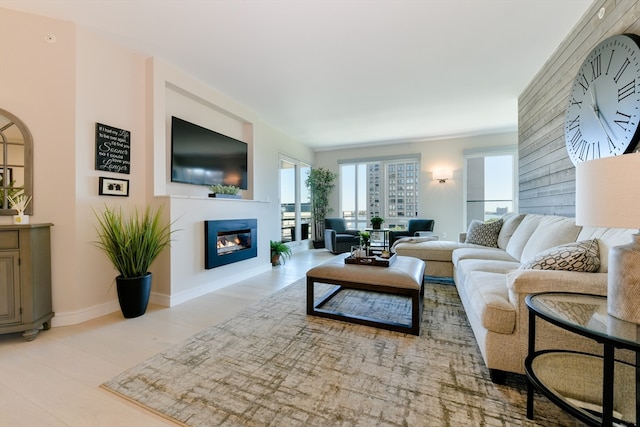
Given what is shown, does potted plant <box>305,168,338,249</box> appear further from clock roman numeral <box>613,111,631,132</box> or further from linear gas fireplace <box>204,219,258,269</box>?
clock roman numeral <box>613,111,631,132</box>

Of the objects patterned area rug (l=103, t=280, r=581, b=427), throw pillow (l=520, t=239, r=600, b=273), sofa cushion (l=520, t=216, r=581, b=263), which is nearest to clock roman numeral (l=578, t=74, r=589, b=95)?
sofa cushion (l=520, t=216, r=581, b=263)

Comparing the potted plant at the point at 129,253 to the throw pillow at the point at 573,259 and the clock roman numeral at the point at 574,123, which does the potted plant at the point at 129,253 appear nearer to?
the throw pillow at the point at 573,259

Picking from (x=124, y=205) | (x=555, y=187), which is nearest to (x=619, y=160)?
(x=555, y=187)

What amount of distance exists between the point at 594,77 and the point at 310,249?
5.46 metres

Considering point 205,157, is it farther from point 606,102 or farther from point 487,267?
point 606,102

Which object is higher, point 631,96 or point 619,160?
point 631,96

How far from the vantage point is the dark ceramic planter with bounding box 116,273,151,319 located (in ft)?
7.64

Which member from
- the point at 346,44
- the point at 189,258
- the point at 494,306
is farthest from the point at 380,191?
the point at 494,306

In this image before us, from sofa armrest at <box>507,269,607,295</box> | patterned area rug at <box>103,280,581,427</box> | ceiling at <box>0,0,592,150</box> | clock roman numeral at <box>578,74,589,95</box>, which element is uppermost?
ceiling at <box>0,0,592,150</box>

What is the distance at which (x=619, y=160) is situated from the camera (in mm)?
878

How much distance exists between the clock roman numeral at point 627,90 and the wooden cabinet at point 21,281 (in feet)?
14.0

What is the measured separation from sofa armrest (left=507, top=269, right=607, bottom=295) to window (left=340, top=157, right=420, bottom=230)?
492 cm

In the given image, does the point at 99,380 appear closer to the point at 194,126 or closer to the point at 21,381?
the point at 21,381

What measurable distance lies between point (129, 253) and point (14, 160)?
113 cm
